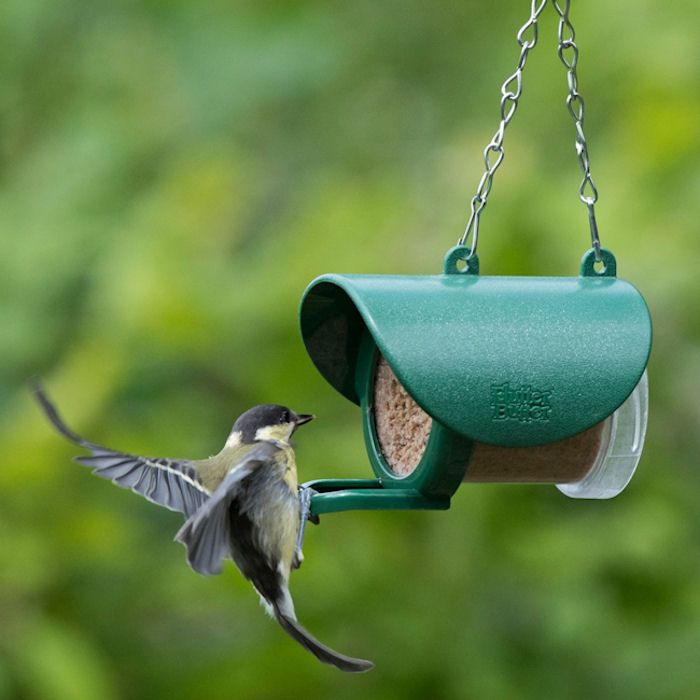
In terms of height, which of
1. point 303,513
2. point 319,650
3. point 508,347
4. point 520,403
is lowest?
point 319,650

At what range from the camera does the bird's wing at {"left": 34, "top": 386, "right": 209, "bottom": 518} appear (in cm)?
359

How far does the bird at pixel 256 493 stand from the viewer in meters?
3.60

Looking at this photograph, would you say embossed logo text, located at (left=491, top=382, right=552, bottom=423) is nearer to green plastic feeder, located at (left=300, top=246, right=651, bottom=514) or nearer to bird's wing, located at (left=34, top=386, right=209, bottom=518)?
green plastic feeder, located at (left=300, top=246, right=651, bottom=514)

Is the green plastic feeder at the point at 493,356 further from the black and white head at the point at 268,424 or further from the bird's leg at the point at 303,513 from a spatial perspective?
the black and white head at the point at 268,424

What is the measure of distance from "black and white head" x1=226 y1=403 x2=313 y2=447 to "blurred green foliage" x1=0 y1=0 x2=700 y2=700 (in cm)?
123

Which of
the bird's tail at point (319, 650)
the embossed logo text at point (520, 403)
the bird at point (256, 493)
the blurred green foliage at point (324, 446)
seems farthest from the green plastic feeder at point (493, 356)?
the blurred green foliage at point (324, 446)

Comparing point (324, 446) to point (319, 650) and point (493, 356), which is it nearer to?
point (319, 650)

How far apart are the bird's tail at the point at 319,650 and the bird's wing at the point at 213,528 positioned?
0.27 metres

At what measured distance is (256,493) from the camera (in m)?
3.66

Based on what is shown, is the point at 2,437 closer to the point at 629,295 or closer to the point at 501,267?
the point at 501,267

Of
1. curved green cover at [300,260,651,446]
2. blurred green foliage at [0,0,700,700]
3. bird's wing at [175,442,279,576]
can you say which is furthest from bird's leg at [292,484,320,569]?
blurred green foliage at [0,0,700,700]

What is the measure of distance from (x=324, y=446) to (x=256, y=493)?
147 centimetres

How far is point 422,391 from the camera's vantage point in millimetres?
3176

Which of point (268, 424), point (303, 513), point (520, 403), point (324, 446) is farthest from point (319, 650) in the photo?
point (324, 446)
